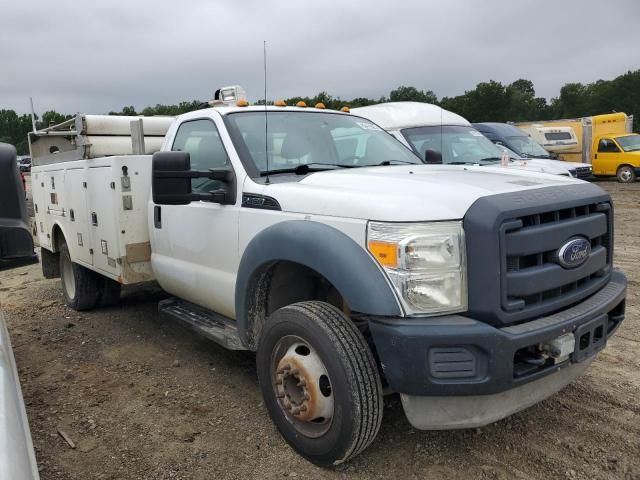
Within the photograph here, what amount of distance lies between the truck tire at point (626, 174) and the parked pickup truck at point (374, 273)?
18.8 m

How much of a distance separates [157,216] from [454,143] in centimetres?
623

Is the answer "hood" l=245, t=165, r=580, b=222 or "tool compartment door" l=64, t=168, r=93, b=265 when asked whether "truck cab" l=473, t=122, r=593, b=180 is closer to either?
"tool compartment door" l=64, t=168, r=93, b=265

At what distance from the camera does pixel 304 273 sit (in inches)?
134

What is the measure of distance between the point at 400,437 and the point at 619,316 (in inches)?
56.9

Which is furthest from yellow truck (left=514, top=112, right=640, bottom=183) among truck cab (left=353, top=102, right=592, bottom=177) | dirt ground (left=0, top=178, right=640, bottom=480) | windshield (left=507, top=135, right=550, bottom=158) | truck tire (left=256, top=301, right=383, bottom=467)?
truck tire (left=256, top=301, right=383, bottom=467)

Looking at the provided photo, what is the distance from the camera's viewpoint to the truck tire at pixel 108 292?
609cm

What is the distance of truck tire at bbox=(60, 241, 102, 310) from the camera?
5938mm

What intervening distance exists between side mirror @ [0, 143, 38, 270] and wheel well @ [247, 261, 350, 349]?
1.45 m

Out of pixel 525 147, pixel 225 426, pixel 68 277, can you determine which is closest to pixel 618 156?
pixel 525 147

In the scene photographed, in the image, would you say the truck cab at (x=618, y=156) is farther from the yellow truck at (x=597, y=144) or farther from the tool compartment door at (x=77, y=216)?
the tool compartment door at (x=77, y=216)

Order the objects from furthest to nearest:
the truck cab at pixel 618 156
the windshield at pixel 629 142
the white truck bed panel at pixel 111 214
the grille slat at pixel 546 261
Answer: the windshield at pixel 629 142 → the truck cab at pixel 618 156 → the white truck bed panel at pixel 111 214 → the grille slat at pixel 546 261

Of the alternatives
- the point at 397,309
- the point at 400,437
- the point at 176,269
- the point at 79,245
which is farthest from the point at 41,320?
the point at 397,309

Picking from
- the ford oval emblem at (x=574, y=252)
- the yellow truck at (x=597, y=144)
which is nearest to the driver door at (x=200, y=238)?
the ford oval emblem at (x=574, y=252)

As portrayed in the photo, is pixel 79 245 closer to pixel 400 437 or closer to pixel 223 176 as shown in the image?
pixel 223 176
